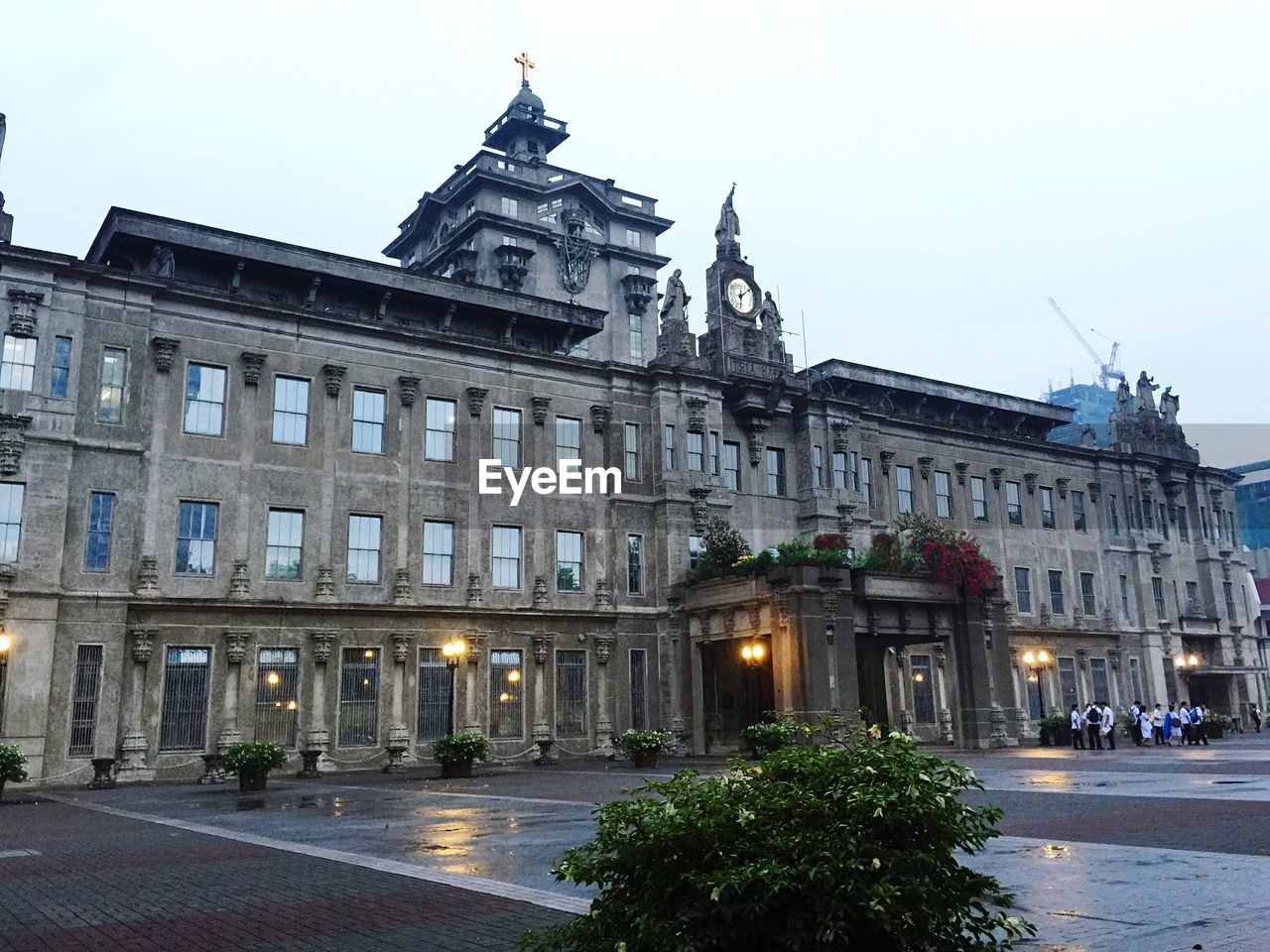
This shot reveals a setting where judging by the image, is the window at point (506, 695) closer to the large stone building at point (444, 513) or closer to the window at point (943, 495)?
the large stone building at point (444, 513)

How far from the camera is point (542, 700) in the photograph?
1556 inches

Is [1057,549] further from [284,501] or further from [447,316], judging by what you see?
[284,501]

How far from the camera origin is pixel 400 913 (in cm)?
961

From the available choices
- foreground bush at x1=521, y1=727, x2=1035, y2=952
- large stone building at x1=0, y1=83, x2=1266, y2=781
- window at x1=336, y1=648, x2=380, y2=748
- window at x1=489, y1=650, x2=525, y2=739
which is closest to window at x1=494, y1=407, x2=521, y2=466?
large stone building at x1=0, y1=83, x2=1266, y2=781

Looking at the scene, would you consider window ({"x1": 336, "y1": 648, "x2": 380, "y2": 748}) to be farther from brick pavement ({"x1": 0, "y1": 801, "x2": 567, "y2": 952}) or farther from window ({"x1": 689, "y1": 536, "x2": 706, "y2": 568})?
brick pavement ({"x1": 0, "y1": 801, "x2": 567, "y2": 952})

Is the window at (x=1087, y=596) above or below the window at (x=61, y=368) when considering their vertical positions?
below

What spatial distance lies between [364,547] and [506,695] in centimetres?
759

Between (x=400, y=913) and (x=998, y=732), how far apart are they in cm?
3690

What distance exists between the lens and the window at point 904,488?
172ft

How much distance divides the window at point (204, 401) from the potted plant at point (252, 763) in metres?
11.9

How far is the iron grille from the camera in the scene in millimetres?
37000

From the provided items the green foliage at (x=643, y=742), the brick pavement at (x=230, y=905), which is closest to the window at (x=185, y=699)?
the green foliage at (x=643, y=742)

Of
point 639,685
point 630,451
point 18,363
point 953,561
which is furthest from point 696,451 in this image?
point 18,363

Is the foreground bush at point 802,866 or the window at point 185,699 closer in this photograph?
the foreground bush at point 802,866
